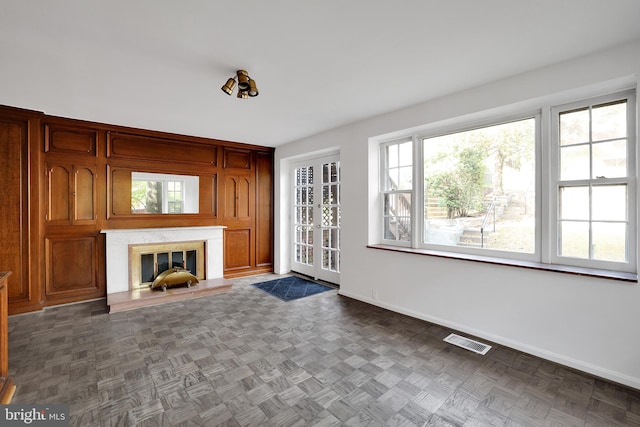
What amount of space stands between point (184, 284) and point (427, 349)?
3767 mm

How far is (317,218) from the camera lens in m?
5.43

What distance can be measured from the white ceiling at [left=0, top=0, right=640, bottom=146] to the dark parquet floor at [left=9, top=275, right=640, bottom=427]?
260cm

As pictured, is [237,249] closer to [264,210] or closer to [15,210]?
[264,210]

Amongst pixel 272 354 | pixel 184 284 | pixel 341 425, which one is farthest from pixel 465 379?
pixel 184 284

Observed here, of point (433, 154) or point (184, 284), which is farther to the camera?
point (184, 284)

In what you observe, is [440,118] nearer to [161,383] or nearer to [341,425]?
[341,425]

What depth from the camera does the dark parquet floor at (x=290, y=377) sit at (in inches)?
77.0

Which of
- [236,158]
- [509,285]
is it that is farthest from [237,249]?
[509,285]

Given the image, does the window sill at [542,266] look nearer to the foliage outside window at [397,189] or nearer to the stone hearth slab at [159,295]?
the foliage outside window at [397,189]

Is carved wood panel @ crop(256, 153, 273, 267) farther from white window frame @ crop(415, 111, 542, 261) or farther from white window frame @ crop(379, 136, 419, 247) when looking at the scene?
white window frame @ crop(415, 111, 542, 261)

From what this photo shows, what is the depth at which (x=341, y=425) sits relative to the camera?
6.13ft

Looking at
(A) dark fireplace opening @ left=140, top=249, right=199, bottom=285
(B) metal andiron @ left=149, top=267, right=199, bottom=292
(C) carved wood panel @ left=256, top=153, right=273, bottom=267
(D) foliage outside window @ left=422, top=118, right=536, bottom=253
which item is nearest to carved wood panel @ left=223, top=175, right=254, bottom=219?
(C) carved wood panel @ left=256, top=153, right=273, bottom=267
